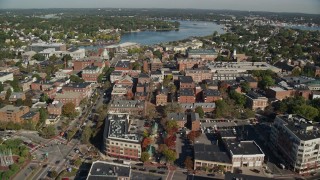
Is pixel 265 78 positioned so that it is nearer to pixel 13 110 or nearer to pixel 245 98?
pixel 245 98

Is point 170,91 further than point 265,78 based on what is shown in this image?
No

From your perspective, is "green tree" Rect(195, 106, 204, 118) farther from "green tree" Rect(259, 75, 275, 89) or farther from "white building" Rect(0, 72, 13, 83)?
"white building" Rect(0, 72, 13, 83)

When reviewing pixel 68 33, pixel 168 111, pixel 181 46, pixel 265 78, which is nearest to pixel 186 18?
pixel 68 33

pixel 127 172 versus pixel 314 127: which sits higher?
pixel 314 127

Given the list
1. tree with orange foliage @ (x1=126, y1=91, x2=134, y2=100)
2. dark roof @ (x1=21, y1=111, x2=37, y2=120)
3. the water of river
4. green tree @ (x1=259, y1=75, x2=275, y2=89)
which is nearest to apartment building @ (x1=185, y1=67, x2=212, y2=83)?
green tree @ (x1=259, y1=75, x2=275, y2=89)

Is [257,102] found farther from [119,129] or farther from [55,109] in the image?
[55,109]
